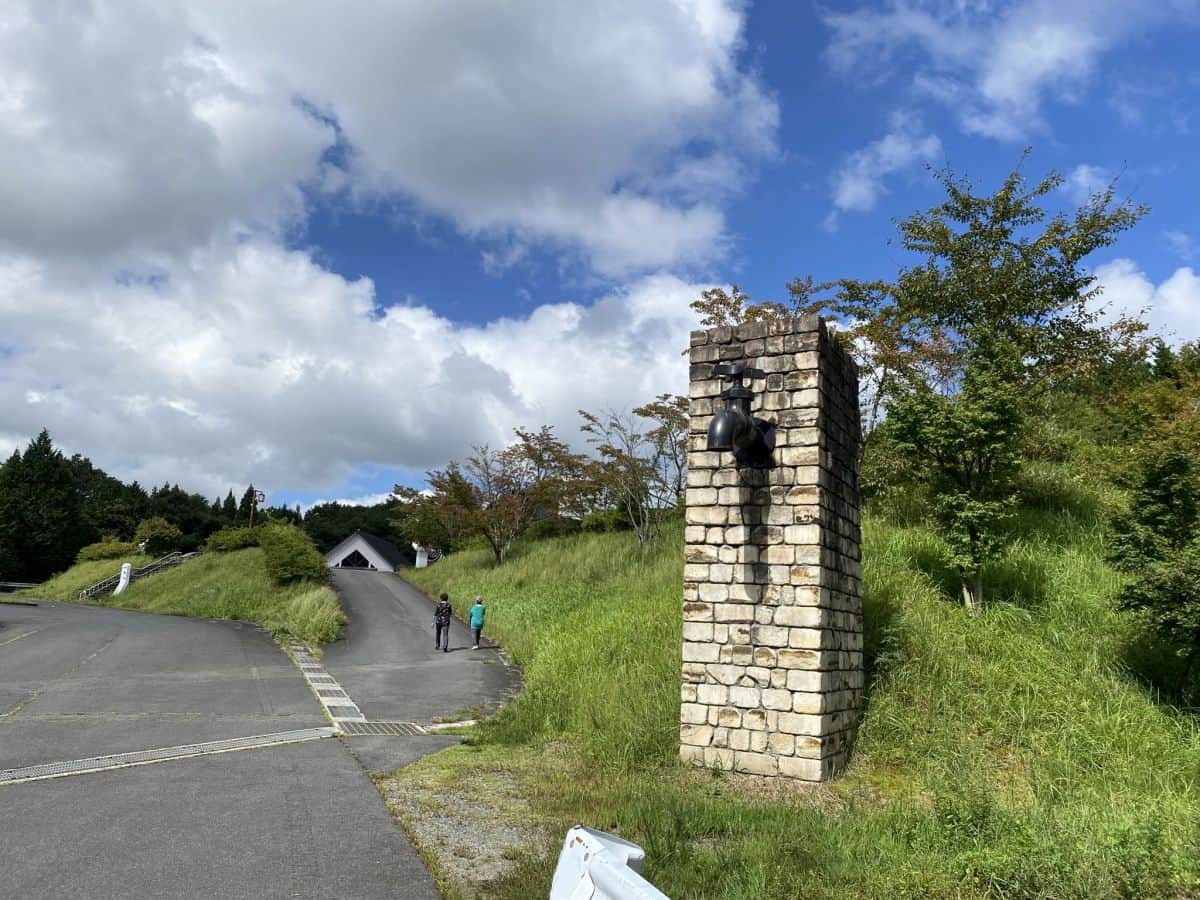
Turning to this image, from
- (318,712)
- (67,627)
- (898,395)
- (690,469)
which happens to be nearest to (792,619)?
(690,469)

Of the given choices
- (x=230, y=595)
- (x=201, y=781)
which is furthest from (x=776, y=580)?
(x=230, y=595)

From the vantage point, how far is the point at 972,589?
33.0 ft

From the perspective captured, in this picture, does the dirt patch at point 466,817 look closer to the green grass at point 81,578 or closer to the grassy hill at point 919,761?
the grassy hill at point 919,761

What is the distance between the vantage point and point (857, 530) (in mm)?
8125

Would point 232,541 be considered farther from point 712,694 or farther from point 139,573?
point 712,694

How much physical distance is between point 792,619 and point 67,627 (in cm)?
2019

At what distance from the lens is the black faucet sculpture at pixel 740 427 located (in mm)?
6613

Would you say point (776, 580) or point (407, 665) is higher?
point (776, 580)

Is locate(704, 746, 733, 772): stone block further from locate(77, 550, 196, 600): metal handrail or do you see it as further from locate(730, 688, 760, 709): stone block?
locate(77, 550, 196, 600): metal handrail

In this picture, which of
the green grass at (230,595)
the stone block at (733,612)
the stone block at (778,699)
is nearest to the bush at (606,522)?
the green grass at (230,595)

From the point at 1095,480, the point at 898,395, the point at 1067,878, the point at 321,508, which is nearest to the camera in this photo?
the point at 1067,878

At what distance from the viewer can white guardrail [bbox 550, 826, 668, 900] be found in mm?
1879

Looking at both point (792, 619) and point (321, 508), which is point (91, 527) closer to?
point (321, 508)

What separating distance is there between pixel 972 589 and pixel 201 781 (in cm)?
926
